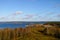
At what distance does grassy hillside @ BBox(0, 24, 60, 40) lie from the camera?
349 cm

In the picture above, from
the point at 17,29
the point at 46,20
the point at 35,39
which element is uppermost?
the point at 46,20

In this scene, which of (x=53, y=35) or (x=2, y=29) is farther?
(x=53, y=35)

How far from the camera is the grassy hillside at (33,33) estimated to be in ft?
11.4

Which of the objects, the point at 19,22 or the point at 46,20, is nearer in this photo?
the point at 19,22

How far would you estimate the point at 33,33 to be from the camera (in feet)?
11.9

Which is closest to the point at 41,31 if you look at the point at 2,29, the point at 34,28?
the point at 34,28

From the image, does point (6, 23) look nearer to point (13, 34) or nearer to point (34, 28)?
point (13, 34)

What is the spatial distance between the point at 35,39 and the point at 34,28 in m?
0.32

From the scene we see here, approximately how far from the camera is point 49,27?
3.87m

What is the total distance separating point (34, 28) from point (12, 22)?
0.66m

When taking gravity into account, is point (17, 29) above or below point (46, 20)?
below

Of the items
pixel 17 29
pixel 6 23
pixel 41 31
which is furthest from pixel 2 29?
pixel 41 31

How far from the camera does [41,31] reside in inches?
147

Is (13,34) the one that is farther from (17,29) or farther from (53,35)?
(53,35)
